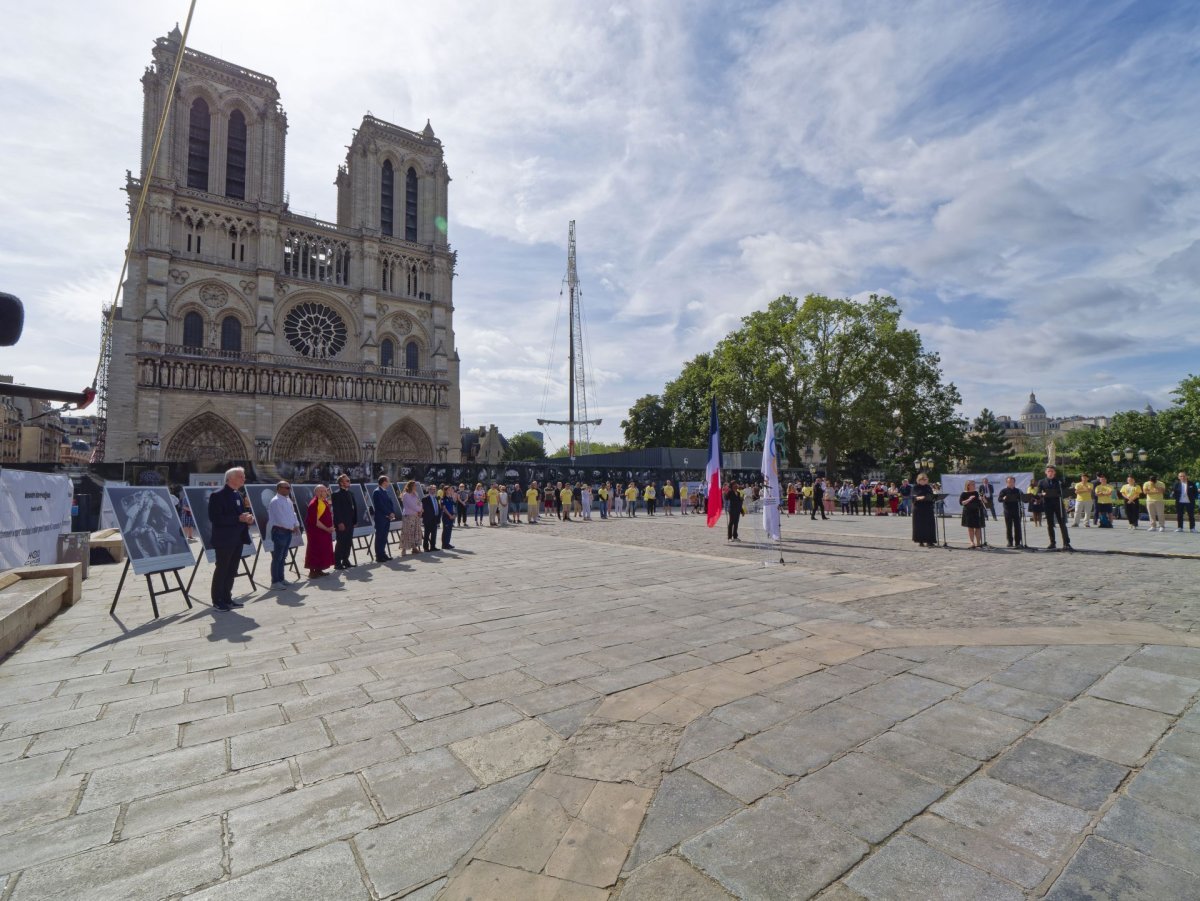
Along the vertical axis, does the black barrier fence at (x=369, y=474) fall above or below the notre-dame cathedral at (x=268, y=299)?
below

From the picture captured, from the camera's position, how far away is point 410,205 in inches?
1834

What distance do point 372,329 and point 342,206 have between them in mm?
15459

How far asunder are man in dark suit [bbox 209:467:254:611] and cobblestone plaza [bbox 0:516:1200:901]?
88 centimetres

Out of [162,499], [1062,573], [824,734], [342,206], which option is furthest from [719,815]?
[342,206]

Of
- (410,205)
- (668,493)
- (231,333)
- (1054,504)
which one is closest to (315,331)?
→ (231,333)

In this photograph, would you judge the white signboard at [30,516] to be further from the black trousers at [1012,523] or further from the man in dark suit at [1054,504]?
the black trousers at [1012,523]

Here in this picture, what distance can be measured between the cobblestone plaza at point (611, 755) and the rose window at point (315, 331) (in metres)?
38.8

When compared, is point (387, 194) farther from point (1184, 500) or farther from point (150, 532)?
point (1184, 500)

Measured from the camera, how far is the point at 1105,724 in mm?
3068

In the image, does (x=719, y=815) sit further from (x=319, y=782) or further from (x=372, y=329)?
(x=372, y=329)

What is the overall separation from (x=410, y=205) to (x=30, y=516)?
4403 centimetres

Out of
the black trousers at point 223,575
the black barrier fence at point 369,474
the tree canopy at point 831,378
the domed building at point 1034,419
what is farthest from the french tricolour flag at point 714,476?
the domed building at point 1034,419

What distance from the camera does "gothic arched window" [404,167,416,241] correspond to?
4622 centimetres

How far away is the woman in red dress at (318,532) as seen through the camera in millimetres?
8969
